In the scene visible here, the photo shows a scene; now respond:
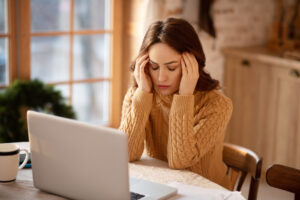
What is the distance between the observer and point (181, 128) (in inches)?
72.9

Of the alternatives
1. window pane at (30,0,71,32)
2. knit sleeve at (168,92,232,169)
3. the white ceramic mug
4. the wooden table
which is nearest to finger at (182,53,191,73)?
knit sleeve at (168,92,232,169)

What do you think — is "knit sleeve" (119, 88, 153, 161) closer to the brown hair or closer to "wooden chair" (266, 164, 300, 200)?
the brown hair

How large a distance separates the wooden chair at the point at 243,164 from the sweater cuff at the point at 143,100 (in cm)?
38

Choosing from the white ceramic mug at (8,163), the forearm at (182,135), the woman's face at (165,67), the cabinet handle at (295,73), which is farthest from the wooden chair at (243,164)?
the cabinet handle at (295,73)

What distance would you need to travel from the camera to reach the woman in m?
1.86

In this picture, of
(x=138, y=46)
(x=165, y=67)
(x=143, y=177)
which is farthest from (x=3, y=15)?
(x=143, y=177)

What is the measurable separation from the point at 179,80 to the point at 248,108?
1.83m

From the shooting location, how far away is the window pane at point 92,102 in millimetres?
3668

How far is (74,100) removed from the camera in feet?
11.9

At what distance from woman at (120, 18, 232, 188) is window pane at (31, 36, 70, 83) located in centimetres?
154

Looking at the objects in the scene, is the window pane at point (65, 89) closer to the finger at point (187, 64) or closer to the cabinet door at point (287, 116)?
the cabinet door at point (287, 116)

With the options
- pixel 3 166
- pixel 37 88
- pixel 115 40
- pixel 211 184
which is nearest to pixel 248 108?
pixel 115 40

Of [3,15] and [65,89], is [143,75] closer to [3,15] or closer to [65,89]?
[3,15]

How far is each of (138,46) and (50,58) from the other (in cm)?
62
